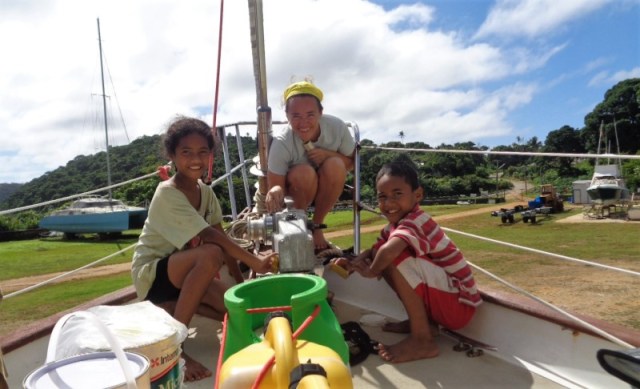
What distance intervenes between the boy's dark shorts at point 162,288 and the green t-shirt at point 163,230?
0.02 metres

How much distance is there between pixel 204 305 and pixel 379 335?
2.70ft

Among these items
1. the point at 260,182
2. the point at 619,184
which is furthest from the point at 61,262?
the point at 619,184

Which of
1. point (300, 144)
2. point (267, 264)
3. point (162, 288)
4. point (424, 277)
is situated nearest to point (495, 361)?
point (424, 277)

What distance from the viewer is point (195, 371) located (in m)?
1.80

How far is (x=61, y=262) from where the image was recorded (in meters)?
14.2

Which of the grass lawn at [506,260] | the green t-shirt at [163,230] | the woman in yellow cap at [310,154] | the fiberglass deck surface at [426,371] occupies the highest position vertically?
the woman in yellow cap at [310,154]

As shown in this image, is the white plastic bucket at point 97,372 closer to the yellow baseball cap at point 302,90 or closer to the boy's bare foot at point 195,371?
the boy's bare foot at point 195,371

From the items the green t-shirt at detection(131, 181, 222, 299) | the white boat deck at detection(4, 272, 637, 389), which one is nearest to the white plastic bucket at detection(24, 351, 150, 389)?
the white boat deck at detection(4, 272, 637, 389)

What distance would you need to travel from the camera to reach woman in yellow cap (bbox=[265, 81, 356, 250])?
8.38 ft

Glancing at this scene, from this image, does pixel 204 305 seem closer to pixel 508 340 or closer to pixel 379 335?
pixel 379 335

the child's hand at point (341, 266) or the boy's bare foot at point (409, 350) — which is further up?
the child's hand at point (341, 266)

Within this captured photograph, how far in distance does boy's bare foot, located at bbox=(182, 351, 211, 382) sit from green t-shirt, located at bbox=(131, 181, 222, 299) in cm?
39

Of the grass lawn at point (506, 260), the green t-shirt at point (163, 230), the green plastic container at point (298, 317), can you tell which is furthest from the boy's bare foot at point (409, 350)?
the grass lawn at point (506, 260)

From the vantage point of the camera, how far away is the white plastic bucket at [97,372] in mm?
761
